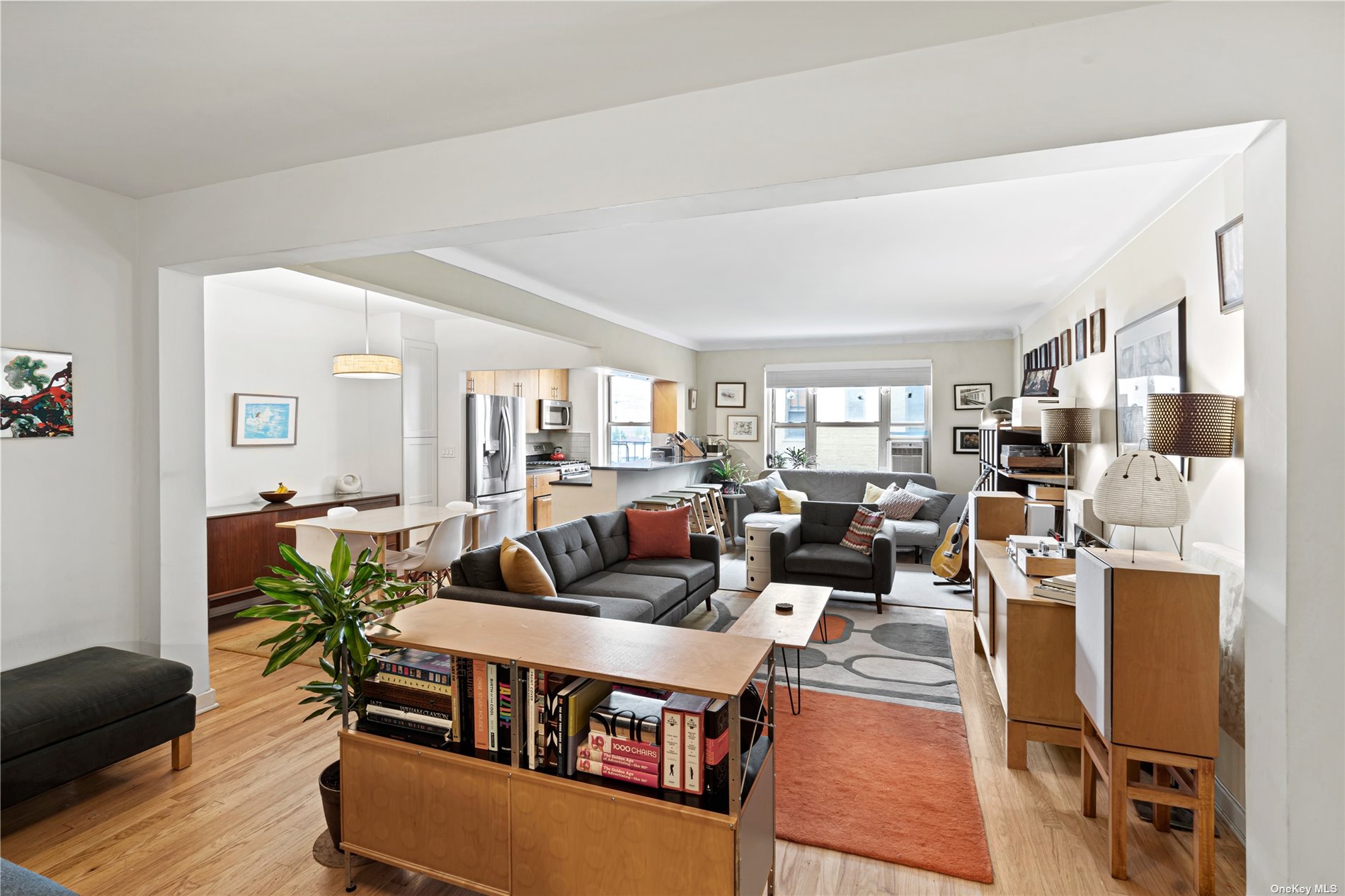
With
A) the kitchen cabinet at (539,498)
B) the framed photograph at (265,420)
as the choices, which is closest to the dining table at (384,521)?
the framed photograph at (265,420)

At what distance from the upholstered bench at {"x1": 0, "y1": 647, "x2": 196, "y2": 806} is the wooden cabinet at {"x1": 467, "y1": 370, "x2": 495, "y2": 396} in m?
4.95

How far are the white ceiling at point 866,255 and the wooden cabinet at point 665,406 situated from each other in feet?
5.13

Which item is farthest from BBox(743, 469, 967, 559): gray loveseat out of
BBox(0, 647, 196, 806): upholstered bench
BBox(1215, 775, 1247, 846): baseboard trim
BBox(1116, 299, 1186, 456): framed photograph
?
BBox(0, 647, 196, 806): upholstered bench

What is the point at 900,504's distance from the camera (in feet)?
22.8

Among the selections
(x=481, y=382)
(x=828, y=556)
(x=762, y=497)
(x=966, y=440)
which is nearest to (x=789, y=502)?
(x=762, y=497)

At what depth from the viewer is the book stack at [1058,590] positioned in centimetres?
260

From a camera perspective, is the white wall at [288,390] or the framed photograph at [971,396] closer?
the white wall at [288,390]

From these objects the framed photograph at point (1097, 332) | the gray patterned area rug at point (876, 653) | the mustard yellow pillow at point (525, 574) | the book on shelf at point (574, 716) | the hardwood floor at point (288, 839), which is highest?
the framed photograph at point (1097, 332)

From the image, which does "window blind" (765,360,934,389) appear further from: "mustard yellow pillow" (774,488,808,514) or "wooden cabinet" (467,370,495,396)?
"wooden cabinet" (467,370,495,396)

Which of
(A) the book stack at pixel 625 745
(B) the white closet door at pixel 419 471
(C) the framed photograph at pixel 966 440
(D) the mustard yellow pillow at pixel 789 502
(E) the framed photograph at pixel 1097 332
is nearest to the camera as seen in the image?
(A) the book stack at pixel 625 745

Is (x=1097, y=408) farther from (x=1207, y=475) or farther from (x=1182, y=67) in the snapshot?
(x=1182, y=67)

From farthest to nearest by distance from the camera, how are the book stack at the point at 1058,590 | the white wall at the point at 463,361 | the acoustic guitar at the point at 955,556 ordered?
the white wall at the point at 463,361
the acoustic guitar at the point at 955,556
the book stack at the point at 1058,590

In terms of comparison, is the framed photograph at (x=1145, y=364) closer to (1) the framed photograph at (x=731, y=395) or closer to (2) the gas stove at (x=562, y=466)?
(1) the framed photograph at (x=731, y=395)

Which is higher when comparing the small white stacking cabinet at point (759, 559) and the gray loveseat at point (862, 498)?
the gray loveseat at point (862, 498)
